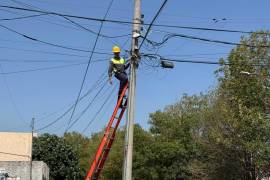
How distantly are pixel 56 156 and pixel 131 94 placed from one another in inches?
1987

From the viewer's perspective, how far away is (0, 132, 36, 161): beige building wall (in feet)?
214

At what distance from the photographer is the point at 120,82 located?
19297 millimetres

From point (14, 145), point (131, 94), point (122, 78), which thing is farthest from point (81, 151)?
point (131, 94)

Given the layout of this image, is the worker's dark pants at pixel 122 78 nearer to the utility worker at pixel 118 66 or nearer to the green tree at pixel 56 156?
the utility worker at pixel 118 66

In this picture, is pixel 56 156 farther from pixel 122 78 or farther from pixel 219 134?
pixel 122 78

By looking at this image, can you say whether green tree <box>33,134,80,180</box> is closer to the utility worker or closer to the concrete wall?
the concrete wall

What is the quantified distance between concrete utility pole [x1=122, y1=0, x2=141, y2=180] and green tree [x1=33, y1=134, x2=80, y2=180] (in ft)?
163

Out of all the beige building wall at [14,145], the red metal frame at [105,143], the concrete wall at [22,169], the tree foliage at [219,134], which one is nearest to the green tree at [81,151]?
the beige building wall at [14,145]

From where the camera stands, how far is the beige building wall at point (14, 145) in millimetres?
65375

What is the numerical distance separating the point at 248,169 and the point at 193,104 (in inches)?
799

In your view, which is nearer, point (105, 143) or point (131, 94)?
point (131, 94)

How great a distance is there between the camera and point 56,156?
67250mm

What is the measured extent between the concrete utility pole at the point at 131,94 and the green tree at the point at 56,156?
49746mm

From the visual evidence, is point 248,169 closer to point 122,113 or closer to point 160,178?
point 160,178
